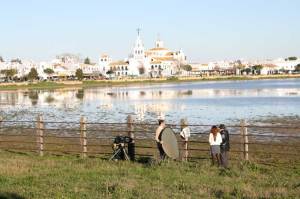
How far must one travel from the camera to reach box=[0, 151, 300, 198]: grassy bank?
1159cm

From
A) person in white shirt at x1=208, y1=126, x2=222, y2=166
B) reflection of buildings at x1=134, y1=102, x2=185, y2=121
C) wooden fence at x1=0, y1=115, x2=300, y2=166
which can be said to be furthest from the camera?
reflection of buildings at x1=134, y1=102, x2=185, y2=121

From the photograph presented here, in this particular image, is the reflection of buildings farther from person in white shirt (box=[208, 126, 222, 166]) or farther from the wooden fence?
person in white shirt (box=[208, 126, 222, 166])

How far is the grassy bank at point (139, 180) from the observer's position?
11.6m

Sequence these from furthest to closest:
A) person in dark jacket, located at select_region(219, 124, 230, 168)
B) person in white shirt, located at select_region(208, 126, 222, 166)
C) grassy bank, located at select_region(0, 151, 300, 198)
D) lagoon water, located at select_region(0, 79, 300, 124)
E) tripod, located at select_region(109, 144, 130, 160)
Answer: lagoon water, located at select_region(0, 79, 300, 124) < tripod, located at select_region(109, 144, 130, 160) < person in white shirt, located at select_region(208, 126, 222, 166) < person in dark jacket, located at select_region(219, 124, 230, 168) < grassy bank, located at select_region(0, 151, 300, 198)

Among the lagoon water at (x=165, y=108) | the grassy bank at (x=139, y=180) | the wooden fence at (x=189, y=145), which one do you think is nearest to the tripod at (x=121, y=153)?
the grassy bank at (x=139, y=180)

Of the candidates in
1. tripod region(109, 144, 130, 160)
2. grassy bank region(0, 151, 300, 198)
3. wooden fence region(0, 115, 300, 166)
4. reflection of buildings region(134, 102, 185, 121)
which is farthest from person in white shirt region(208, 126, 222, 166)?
reflection of buildings region(134, 102, 185, 121)

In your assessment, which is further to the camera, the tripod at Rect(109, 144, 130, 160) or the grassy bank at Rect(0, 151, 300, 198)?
the tripod at Rect(109, 144, 130, 160)

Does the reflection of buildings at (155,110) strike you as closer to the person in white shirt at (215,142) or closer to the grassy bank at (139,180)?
the person in white shirt at (215,142)

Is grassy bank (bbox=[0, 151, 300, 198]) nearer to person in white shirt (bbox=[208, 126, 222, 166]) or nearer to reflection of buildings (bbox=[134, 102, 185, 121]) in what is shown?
person in white shirt (bbox=[208, 126, 222, 166])

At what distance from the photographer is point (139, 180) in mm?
13570

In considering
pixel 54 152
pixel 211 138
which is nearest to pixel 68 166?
pixel 211 138

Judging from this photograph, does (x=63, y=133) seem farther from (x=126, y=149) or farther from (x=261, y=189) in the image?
(x=261, y=189)

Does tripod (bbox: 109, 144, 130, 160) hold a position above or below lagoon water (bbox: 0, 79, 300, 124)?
above

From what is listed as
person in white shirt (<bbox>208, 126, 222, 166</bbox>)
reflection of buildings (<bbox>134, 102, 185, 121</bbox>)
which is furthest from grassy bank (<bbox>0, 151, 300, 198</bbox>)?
reflection of buildings (<bbox>134, 102, 185, 121</bbox>)
